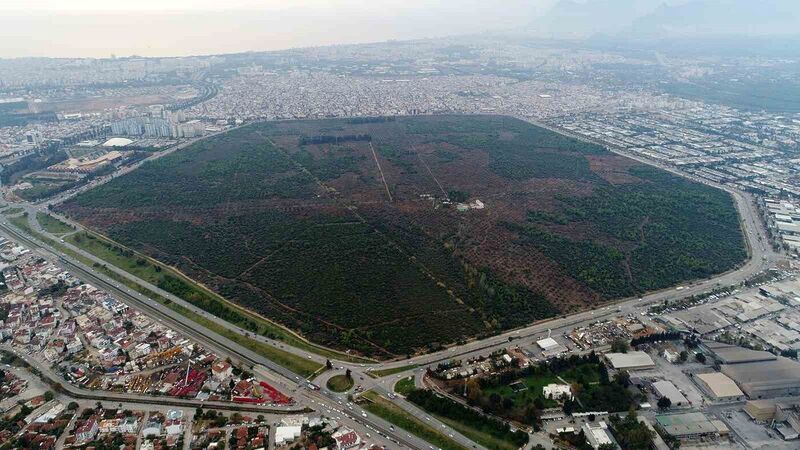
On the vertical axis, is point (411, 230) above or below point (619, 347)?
above

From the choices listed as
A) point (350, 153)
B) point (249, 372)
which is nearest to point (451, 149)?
A: point (350, 153)

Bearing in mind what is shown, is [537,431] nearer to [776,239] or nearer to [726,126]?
[776,239]

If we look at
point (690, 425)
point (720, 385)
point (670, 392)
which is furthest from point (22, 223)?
point (720, 385)

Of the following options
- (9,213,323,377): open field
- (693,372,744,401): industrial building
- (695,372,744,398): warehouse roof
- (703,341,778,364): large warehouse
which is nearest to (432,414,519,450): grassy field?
(9,213,323,377): open field

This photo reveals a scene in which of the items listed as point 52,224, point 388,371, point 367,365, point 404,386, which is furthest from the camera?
point 52,224

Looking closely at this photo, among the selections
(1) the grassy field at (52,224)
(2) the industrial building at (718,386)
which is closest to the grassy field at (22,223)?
(1) the grassy field at (52,224)

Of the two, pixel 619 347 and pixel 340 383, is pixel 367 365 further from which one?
pixel 619 347

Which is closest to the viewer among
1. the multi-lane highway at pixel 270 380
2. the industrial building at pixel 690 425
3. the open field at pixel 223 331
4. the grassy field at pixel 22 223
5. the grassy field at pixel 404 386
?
the multi-lane highway at pixel 270 380

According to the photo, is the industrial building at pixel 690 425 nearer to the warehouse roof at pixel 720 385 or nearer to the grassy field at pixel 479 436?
the warehouse roof at pixel 720 385
